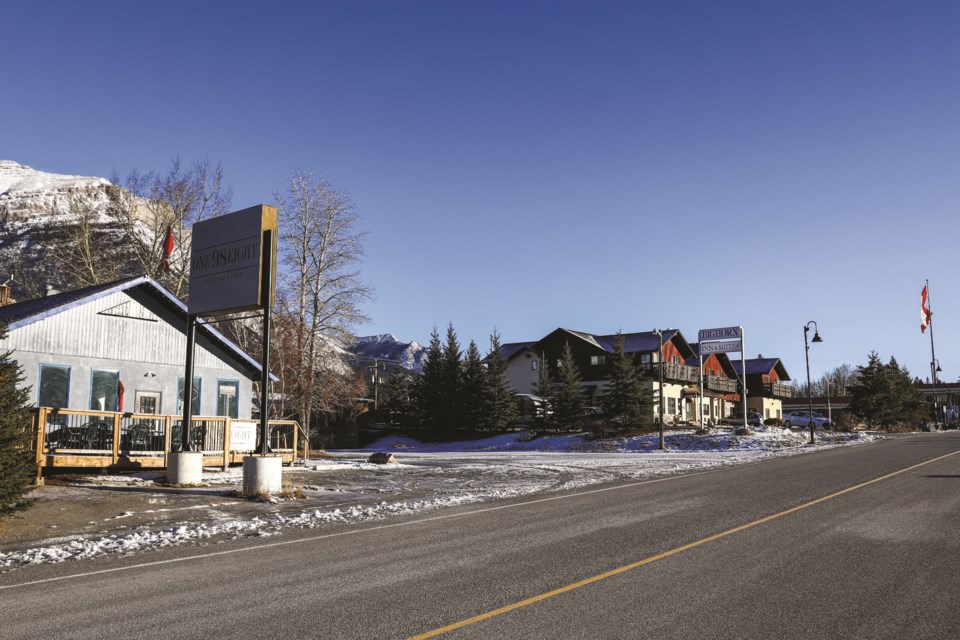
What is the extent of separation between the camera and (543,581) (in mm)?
8102

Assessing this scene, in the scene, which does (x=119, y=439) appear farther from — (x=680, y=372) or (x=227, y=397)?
(x=680, y=372)

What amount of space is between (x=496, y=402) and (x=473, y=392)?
2.06 metres

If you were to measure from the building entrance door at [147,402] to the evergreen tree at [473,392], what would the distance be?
35197 millimetres

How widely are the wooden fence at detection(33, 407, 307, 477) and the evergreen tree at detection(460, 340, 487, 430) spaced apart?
113ft

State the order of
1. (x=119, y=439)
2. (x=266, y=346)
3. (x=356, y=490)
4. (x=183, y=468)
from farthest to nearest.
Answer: (x=119, y=439) < (x=356, y=490) < (x=183, y=468) < (x=266, y=346)

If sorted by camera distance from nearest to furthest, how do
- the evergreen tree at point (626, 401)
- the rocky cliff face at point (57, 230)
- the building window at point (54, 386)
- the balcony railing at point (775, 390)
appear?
the building window at point (54, 386), the rocky cliff face at point (57, 230), the evergreen tree at point (626, 401), the balcony railing at point (775, 390)

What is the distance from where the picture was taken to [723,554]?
9.55 metres

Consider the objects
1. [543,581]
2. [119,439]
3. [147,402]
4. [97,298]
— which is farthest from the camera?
[147,402]

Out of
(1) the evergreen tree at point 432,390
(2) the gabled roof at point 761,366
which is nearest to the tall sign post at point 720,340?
(1) the evergreen tree at point 432,390

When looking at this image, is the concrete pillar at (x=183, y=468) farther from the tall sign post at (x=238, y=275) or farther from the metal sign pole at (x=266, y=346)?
the metal sign pole at (x=266, y=346)

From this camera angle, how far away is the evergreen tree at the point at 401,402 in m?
63.1

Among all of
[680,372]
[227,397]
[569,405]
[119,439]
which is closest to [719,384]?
[680,372]

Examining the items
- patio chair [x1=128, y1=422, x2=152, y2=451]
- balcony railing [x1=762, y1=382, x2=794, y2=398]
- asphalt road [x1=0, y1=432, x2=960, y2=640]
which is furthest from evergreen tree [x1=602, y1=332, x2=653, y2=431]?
balcony railing [x1=762, y1=382, x2=794, y2=398]

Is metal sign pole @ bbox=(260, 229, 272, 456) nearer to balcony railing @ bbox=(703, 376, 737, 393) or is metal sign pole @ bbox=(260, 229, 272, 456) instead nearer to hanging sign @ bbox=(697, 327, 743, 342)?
hanging sign @ bbox=(697, 327, 743, 342)
